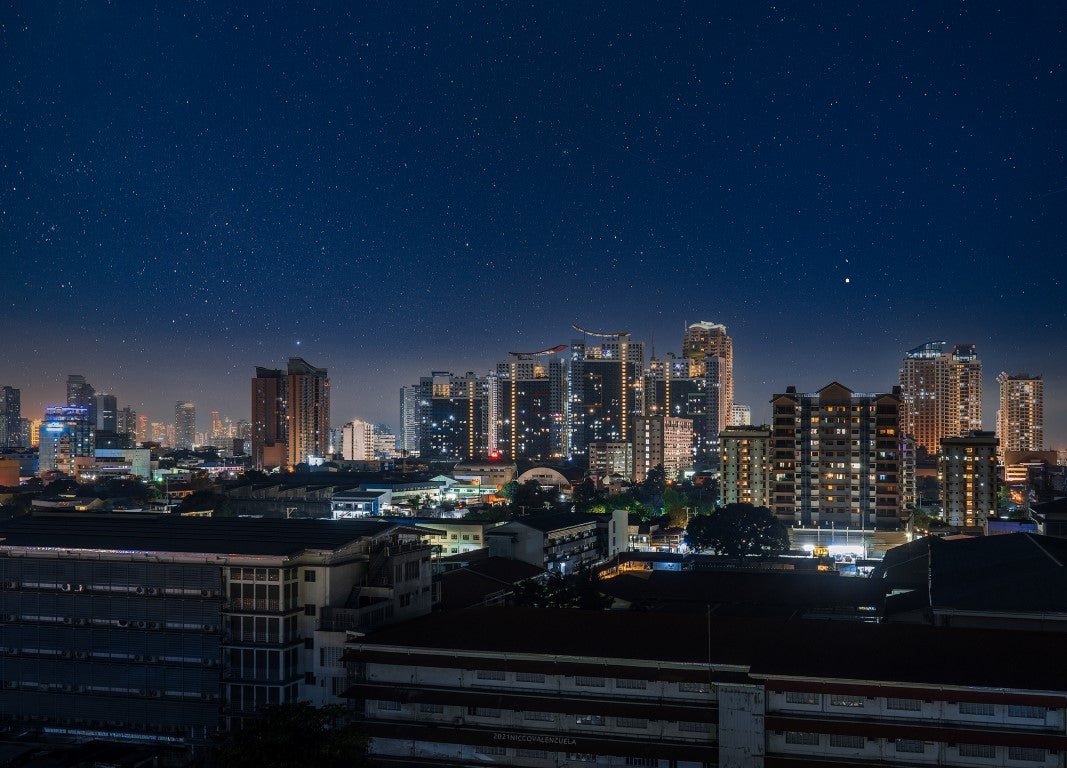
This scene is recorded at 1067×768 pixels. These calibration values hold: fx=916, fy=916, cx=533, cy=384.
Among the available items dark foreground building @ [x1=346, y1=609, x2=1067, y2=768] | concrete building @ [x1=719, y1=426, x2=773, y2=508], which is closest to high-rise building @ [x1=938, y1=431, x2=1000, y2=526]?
concrete building @ [x1=719, y1=426, x2=773, y2=508]

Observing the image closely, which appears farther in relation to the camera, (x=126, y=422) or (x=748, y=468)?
(x=126, y=422)

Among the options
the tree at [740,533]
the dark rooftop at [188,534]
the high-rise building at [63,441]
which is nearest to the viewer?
the dark rooftop at [188,534]

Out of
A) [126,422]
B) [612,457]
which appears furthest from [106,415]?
[612,457]

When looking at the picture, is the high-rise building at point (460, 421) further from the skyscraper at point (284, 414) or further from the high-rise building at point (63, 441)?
the high-rise building at point (63, 441)

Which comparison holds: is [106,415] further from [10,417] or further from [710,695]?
[710,695]

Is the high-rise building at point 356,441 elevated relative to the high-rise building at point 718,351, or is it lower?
lower

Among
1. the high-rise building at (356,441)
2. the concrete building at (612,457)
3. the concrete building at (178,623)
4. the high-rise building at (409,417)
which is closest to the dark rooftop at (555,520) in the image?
the concrete building at (178,623)

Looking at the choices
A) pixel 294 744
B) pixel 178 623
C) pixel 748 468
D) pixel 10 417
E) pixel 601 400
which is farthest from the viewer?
pixel 10 417
